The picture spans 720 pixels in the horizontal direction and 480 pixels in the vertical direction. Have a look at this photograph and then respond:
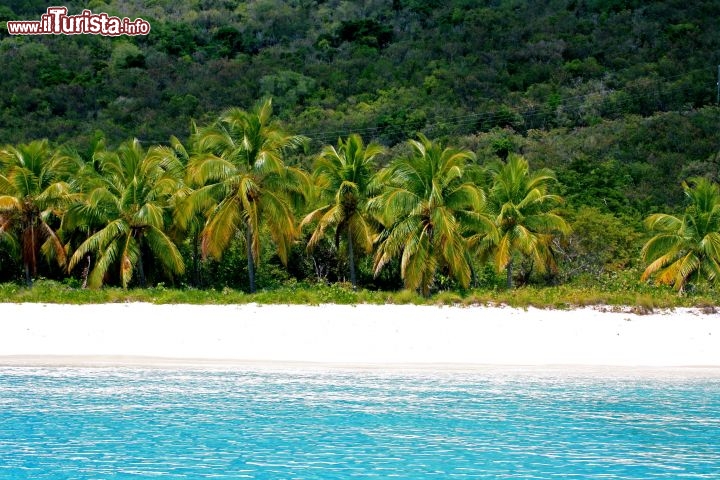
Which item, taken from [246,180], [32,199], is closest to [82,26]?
[32,199]

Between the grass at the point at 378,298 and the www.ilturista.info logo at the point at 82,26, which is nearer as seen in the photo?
the grass at the point at 378,298

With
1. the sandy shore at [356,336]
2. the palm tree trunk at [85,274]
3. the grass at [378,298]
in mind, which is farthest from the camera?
the palm tree trunk at [85,274]

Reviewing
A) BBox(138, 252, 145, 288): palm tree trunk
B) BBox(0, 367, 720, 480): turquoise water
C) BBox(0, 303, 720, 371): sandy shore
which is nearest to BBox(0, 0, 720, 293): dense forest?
BBox(138, 252, 145, 288): palm tree trunk

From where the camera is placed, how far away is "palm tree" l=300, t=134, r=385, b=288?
3306 centimetres

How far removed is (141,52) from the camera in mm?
88625

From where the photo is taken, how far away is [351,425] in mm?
14039

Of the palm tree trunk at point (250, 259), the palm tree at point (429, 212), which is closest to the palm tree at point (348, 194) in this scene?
the palm tree trunk at point (250, 259)

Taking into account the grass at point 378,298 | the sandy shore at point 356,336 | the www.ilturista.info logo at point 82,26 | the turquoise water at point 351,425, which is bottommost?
the turquoise water at point 351,425

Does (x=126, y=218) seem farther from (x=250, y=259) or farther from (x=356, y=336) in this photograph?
(x=356, y=336)

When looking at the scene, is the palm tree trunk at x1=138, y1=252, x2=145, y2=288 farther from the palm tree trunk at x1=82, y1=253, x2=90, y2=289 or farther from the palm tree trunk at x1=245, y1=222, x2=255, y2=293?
the palm tree trunk at x1=245, y1=222, x2=255, y2=293

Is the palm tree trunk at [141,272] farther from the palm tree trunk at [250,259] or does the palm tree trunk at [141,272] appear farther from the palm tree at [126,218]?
the palm tree trunk at [250,259]

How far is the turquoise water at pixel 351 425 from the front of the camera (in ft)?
38.5

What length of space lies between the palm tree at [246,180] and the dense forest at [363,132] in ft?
0.29

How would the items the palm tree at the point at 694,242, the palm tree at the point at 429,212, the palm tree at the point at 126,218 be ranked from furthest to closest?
the palm tree at the point at 126,218 → the palm tree at the point at 694,242 → the palm tree at the point at 429,212
